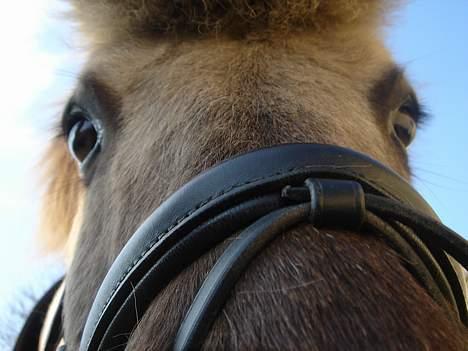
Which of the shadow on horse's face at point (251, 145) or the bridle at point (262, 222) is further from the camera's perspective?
the bridle at point (262, 222)

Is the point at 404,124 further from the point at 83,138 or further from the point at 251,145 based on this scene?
the point at 83,138

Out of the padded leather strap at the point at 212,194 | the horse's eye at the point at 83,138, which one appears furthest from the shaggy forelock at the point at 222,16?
the padded leather strap at the point at 212,194

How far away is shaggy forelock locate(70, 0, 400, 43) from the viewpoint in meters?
2.22

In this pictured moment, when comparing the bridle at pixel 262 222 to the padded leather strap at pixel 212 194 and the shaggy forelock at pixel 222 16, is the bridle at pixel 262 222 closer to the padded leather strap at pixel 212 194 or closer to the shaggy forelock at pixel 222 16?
the padded leather strap at pixel 212 194

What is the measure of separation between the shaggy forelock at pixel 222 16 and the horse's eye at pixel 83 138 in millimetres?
449

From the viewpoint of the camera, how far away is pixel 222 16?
7.36 feet

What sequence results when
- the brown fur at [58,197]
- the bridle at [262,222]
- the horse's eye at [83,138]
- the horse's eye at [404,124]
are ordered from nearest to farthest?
the bridle at [262,222], the horse's eye at [83,138], the horse's eye at [404,124], the brown fur at [58,197]

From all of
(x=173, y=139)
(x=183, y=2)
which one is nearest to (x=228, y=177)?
(x=173, y=139)

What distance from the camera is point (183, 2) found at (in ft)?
7.32

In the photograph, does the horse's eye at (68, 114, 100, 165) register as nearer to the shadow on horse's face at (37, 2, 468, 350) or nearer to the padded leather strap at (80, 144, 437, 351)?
the shadow on horse's face at (37, 2, 468, 350)

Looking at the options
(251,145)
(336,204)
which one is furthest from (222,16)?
(336,204)

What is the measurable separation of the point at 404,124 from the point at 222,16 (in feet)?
3.02

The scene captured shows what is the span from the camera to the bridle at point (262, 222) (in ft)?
4.22

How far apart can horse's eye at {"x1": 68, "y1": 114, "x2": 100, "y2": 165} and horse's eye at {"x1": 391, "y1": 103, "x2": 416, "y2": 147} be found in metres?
1.25
